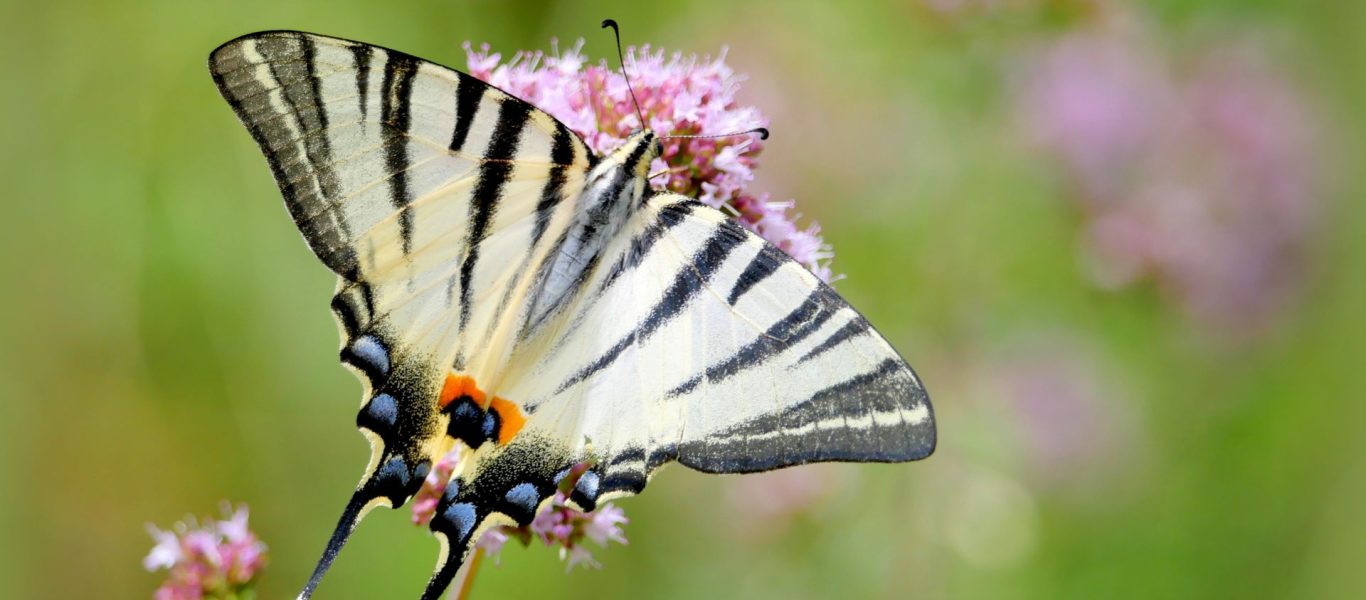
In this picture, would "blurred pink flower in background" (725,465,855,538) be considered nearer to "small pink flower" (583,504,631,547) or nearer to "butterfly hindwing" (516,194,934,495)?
"small pink flower" (583,504,631,547)

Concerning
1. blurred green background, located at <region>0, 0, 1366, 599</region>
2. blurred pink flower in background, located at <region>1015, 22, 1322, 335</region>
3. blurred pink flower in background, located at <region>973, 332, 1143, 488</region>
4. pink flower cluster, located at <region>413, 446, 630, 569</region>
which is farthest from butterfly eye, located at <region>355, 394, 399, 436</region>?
blurred pink flower in background, located at <region>1015, 22, 1322, 335</region>

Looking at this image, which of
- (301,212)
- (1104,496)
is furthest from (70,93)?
(1104,496)

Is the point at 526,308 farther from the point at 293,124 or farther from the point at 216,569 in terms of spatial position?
the point at 216,569

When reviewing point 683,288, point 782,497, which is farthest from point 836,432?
point 782,497

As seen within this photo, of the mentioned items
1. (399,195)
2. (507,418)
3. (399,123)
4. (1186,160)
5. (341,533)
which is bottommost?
(341,533)

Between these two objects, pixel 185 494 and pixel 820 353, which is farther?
pixel 185 494

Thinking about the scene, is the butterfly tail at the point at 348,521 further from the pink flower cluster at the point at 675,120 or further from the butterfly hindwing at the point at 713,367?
the pink flower cluster at the point at 675,120

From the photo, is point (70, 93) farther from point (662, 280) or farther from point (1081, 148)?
point (1081, 148)
